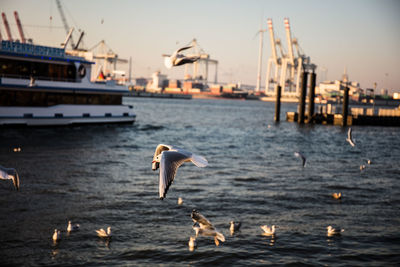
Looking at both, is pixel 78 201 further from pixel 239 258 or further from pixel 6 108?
pixel 6 108

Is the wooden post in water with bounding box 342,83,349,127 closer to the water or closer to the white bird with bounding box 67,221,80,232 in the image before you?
the water

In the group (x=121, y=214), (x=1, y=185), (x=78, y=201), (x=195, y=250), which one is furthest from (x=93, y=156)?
(x=195, y=250)

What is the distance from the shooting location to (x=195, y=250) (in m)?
10.0

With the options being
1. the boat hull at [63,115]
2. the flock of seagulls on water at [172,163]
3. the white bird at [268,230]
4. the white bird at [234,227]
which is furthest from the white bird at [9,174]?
the boat hull at [63,115]

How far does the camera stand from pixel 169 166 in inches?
225

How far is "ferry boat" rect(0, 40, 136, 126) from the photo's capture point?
98.7 feet

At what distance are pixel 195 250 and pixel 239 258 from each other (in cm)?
103

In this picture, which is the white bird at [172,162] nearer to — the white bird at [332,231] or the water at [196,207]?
the water at [196,207]

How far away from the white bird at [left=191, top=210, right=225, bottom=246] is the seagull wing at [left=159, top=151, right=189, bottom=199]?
2.96ft

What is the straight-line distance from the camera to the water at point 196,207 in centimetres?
978

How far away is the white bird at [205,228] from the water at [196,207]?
54 cm

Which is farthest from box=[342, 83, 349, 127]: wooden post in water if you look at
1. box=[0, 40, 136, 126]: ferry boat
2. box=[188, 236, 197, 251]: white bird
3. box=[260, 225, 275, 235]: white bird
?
box=[188, 236, 197, 251]: white bird

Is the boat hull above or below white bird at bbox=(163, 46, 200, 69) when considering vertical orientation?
below

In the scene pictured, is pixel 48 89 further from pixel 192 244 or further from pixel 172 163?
pixel 172 163
